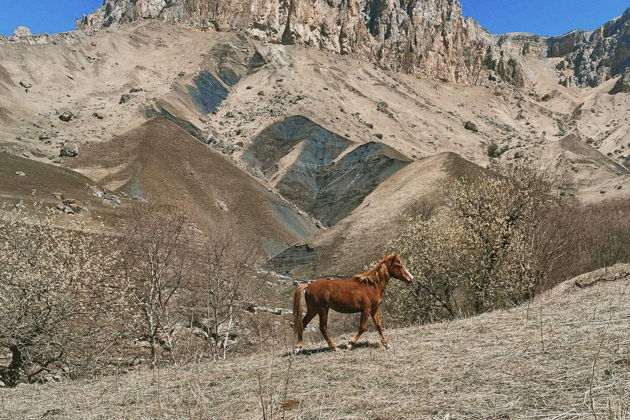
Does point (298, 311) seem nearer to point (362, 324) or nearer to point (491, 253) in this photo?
point (362, 324)

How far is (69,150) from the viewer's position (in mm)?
90188

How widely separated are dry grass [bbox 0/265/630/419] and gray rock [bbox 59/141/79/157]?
284ft

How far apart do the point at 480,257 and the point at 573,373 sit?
78.6 feet

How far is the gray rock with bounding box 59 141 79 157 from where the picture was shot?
294 ft

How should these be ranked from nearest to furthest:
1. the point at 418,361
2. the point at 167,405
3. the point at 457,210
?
the point at 167,405 < the point at 418,361 < the point at 457,210

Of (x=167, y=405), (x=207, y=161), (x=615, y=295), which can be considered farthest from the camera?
(x=207, y=161)

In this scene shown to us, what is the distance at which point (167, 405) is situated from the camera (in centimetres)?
872

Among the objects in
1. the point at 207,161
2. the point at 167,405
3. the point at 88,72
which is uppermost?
the point at 88,72

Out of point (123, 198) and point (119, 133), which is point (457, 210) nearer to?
point (123, 198)

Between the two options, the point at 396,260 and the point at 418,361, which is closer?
the point at 418,361

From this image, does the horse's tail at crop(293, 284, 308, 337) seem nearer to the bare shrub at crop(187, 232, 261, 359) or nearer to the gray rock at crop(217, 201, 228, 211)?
the bare shrub at crop(187, 232, 261, 359)

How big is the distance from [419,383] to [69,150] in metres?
96.1

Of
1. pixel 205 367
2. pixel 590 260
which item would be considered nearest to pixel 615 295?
pixel 205 367

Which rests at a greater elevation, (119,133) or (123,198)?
(119,133)
